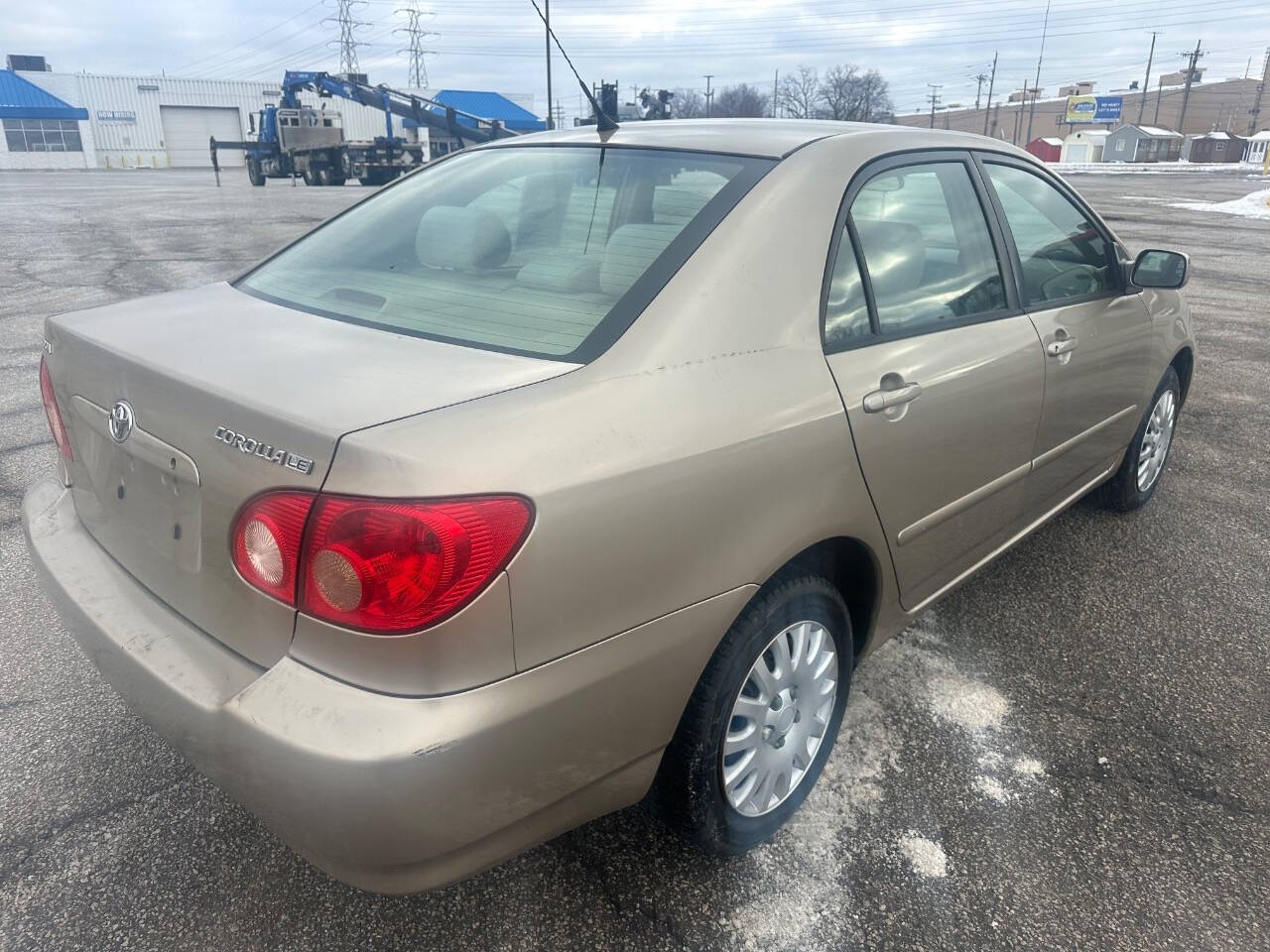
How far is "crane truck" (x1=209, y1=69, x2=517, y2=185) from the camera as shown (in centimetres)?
2866

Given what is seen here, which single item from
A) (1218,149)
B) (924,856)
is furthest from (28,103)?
(1218,149)

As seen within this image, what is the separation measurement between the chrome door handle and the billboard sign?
3873 inches

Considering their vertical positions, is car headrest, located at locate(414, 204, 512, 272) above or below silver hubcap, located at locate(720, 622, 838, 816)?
above

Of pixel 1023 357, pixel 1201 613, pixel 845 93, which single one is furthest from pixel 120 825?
pixel 845 93

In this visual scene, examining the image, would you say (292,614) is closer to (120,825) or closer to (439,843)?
(439,843)

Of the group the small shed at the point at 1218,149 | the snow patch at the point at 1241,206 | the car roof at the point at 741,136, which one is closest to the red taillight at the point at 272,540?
the car roof at the point at 741,136

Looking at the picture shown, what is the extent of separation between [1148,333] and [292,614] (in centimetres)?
338

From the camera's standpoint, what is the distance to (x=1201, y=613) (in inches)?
128

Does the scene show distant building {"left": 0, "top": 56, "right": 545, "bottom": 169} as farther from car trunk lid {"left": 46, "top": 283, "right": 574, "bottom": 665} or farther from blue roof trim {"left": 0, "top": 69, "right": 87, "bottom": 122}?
car trunk lid {"left": 46, "top": 283, "right": 574, "bottom": 665}

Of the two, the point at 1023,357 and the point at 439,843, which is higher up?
the point at 1023,357

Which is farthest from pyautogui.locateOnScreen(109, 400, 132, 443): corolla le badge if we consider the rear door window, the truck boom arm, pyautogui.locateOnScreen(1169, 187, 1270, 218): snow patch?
the truck boom arm

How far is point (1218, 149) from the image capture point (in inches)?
2709

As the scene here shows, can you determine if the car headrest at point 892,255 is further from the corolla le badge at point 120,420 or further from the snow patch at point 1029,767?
the corolla le badge at point 120,420

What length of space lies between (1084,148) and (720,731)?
85762 mm
